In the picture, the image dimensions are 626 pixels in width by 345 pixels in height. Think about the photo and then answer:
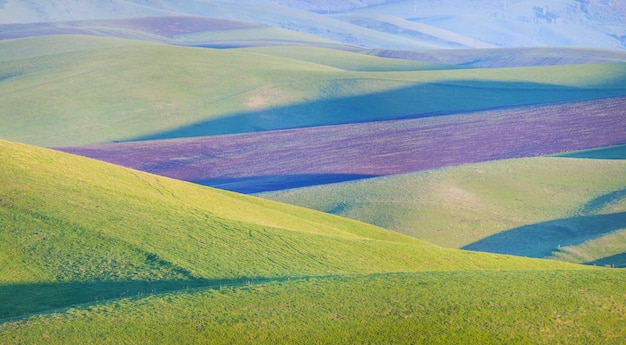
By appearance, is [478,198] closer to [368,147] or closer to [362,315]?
[368,147]

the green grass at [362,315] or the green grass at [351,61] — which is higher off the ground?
the green grass at [362,315]

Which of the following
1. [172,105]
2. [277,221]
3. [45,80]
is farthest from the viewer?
[45,80]

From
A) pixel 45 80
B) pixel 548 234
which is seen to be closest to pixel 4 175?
pixel 548 234

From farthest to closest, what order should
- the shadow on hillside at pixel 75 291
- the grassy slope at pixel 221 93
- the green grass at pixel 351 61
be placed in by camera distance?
the green grass at pixel 351 61, the grassy slope at pixel 221 93, the shadow on hillside at pixel 75 291

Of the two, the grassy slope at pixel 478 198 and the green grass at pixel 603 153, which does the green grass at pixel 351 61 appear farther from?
the grassy slope at pixel 478 198

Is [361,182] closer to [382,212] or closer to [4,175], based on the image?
[382,212]

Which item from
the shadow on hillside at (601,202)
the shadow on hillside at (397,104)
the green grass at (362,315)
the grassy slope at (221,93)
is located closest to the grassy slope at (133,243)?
the green grass at (362,315)

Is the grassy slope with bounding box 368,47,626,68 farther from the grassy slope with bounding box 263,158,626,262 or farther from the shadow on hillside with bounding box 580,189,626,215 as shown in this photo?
the shadow on hillside with bounding box 580,189,626,215
